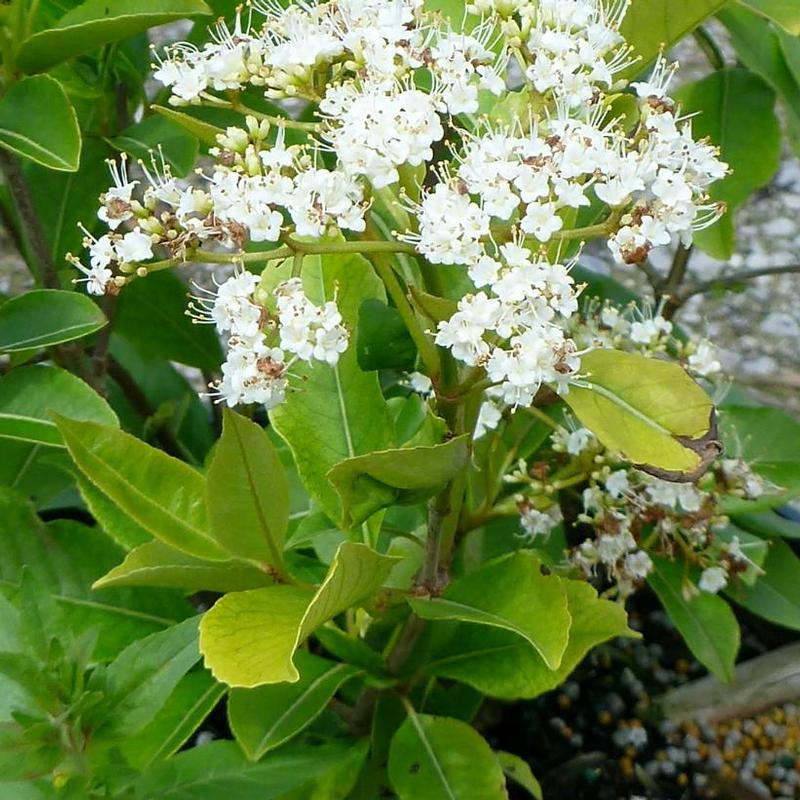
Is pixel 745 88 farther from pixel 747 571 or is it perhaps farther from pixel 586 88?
pixel 586 88

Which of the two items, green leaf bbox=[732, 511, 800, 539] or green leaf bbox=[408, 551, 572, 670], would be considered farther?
green leaf bbox=[732, 511, 800, 539]

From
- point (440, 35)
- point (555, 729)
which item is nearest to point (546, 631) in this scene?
point (440, 35)

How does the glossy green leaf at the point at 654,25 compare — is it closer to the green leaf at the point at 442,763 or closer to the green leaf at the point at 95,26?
the green leaf at the point at 95,26

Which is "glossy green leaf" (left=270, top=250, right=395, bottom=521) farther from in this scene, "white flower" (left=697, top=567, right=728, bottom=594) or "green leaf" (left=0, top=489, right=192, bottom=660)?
"white flower" (left=697, top=567, right=728, bottom=594)

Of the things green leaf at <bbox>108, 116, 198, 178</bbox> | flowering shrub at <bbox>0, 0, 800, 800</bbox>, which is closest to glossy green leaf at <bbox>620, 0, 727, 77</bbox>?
flowering shrub at <bbox>0, 0, 800, 800</bbox>

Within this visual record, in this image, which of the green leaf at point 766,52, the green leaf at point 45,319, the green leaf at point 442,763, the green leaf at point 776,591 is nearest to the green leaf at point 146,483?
the green leaf at point 45,319

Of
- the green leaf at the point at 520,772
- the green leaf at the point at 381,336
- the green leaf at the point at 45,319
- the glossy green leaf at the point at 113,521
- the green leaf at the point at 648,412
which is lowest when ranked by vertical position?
the green leaf at the point at 520,772
